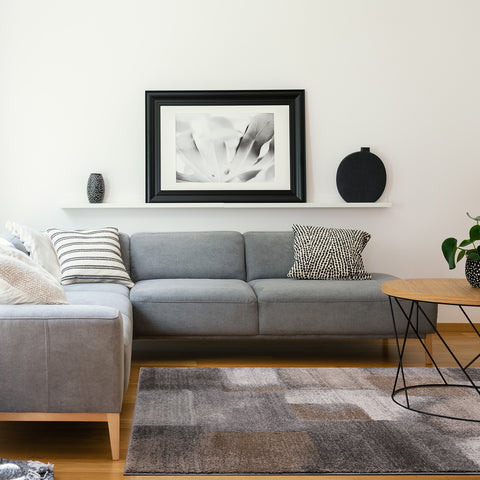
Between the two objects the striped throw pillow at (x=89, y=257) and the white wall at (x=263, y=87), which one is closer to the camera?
the striped throw pillow at (x=89, y=257)

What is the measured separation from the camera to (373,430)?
252 cm

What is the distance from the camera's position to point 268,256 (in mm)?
4359

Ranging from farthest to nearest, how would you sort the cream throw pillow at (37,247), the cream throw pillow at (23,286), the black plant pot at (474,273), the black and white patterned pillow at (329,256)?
the black and white patterned pillow at (329,256) → the cream throw pillow at (37,247) → the black plant pot at (474,273) → the cream throw pillow at (23,286)

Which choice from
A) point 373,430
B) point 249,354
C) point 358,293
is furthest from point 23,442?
point 358,293

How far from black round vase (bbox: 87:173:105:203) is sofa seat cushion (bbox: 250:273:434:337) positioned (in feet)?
5.12

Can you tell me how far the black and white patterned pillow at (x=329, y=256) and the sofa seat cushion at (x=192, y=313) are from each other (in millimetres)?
615

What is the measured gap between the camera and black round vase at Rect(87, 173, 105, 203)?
4555mm

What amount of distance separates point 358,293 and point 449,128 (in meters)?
1.81

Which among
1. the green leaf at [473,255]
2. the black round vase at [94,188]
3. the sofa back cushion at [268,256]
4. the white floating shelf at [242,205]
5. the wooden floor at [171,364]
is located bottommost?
the wooden floor at [171,364]

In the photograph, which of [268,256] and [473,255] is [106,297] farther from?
[473,255]

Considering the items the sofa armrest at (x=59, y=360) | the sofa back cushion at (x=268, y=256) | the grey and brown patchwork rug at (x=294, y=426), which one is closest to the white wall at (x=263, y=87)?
the sofa back cushion at (x=268, y=256)

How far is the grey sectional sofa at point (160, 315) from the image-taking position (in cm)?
222

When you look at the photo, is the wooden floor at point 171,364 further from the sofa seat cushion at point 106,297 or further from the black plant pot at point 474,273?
the black plant pot at point 474,273

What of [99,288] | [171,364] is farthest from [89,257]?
[171,364]
